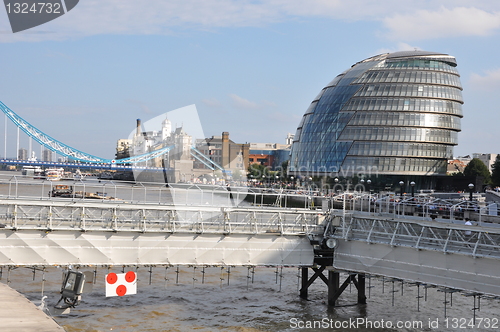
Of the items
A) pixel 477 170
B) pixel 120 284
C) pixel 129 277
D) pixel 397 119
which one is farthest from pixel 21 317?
pixel 477 170

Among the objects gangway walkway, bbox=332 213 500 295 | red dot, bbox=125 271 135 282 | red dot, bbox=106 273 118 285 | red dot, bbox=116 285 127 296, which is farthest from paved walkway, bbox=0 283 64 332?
gangway walkway, bbox=332 213 500 295

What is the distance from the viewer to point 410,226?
31.7 m

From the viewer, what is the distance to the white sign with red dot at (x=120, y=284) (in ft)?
69.2

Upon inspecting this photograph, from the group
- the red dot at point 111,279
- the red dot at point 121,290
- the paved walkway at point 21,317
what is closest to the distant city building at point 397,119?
the red dot at point 121,290

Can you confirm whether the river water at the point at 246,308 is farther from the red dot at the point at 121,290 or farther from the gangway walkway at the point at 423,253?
the red dot at the point at 121,290

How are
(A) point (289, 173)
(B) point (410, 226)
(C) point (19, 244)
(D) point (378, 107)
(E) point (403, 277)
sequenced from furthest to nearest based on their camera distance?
(A) point (289, 173), (D) point (378, 107), (B) point (410, 226), (E) point (403, 277), (C) point (19, 244)

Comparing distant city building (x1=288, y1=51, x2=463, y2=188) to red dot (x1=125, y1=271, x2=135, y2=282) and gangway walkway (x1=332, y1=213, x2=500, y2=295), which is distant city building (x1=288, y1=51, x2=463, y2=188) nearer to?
gangway walkway (x1=332, y1=213, x2=500, y2=295)

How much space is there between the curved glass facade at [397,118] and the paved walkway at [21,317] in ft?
335

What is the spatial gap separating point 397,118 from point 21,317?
4173 inches

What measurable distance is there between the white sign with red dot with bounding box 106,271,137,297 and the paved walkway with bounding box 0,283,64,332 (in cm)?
326

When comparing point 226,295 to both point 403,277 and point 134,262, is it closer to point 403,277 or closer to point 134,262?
point 134,262

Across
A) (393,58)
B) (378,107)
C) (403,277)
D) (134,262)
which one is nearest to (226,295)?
(134,262)

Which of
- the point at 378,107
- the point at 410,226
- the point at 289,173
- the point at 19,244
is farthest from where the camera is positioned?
the point at 289,173

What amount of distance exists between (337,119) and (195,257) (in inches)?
3725
